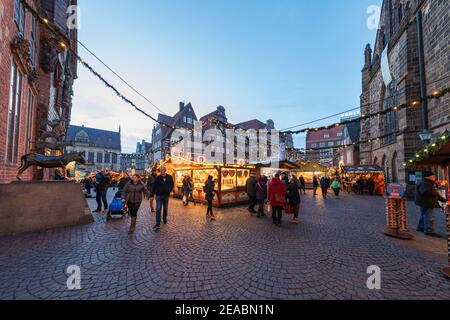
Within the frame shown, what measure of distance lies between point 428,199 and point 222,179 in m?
8.19

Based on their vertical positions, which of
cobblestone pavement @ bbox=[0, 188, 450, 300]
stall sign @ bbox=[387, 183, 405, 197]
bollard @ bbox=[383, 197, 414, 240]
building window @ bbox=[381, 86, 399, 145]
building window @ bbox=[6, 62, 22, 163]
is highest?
building window @ bbox=[381, 86, 399, 145]

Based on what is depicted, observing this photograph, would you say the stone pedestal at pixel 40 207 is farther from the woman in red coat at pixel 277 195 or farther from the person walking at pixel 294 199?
the person walking at pixel 294 199

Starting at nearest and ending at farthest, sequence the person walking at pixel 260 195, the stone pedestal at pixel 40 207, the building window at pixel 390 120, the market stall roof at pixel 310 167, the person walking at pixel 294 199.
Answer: the stone pedestal at pixel 40 207, the person walking at pixel 294 199, the person walking at pixel 260 195, the building window at pixel 390 120, the market stall roof at pixel 310 167

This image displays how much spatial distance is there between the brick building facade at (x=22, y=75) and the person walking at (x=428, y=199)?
1206 centimetres

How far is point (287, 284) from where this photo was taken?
9.87ft

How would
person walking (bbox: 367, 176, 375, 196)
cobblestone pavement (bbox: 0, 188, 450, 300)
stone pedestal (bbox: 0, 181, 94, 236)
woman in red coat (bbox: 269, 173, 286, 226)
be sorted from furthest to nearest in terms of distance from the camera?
person walking (bbox: 367, 176, 375, 196) → woman in red coat (bbox: 269, 173, 286, 226) → stone pedestal (bbox: 0, 181, 94, 236) → cobblestone pavement (bbox: 0, 188, 450, 300)

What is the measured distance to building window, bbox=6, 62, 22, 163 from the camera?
6.17 metres

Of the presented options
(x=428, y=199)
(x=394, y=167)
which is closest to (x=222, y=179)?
(x=428, y=199)

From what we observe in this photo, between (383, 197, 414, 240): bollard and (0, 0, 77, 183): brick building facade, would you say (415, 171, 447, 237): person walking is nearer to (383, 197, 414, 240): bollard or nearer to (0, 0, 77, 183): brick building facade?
(383, 197, 414, 240): bollard

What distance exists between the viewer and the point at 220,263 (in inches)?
146

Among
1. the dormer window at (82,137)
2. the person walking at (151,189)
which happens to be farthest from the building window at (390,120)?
the dormer window at (82,137)

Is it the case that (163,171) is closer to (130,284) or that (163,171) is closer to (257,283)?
(130,284)

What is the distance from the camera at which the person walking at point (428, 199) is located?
18.5ft

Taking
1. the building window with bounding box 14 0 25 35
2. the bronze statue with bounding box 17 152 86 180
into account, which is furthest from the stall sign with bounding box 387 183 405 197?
the building window with bounding box 14 0 25 35
